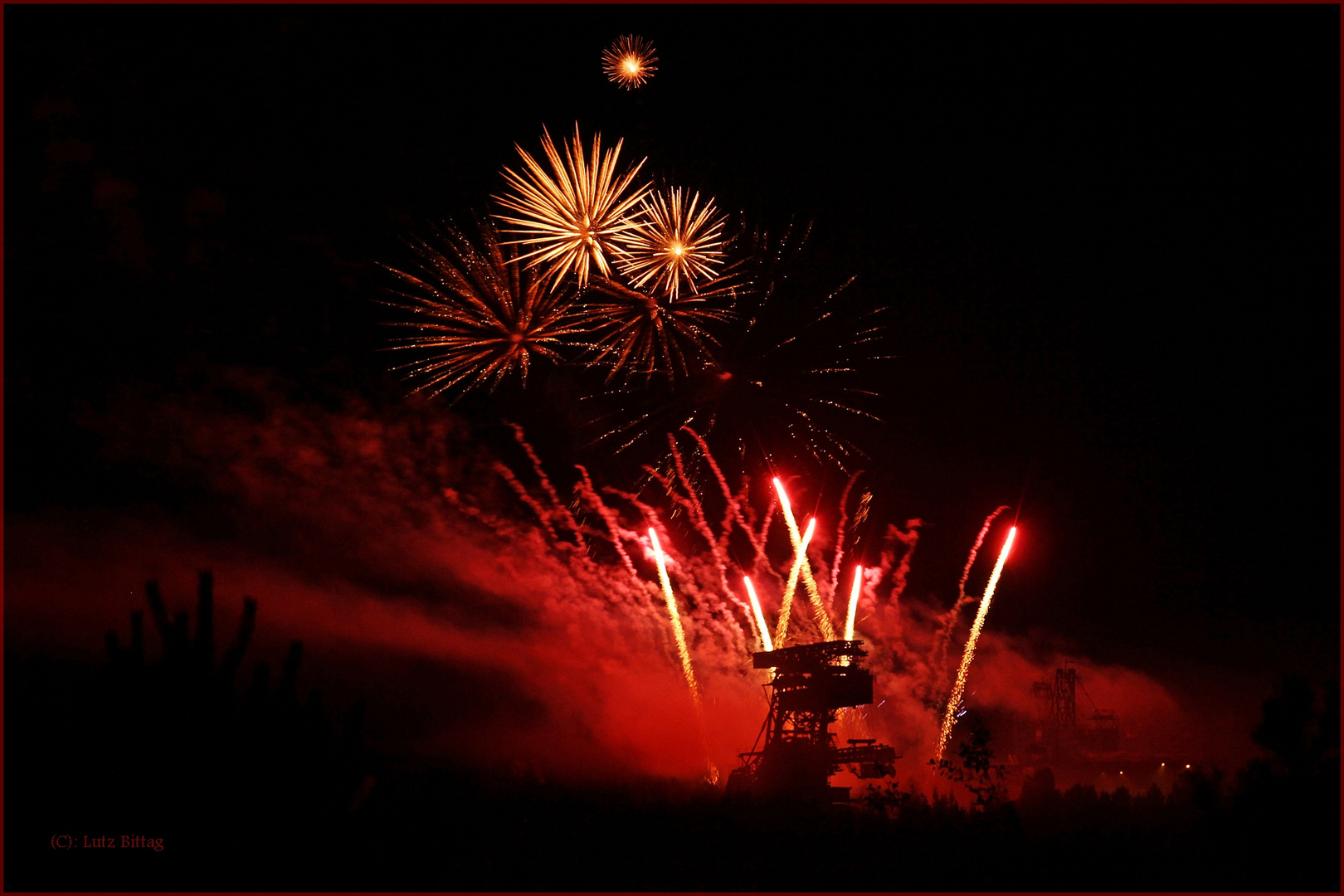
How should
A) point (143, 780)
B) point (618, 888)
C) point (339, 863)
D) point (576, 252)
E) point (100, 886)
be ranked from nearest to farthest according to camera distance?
1. point (100, 886)
2. point (143, 780)
3. point (339, 863)
4. point (618, 888)
5. point (576, 252)

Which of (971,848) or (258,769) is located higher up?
(258,769)

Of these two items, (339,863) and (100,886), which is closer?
(100,886)

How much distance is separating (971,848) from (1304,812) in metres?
9.86

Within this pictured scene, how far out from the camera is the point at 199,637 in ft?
56.8

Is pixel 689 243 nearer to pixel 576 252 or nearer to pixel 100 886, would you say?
pixel 576 252

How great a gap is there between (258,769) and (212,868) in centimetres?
199

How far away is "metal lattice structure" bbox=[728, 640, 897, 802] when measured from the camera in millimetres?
44312

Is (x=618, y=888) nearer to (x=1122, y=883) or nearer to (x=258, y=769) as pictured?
(x=258, y=769)

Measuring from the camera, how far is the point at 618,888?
71.2ft

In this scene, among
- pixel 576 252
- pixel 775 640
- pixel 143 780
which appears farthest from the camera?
pixel 775 640

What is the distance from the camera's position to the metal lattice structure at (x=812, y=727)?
4431cm

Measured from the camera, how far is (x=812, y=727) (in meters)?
46.3

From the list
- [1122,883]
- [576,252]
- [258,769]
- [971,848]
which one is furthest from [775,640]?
[258,769]

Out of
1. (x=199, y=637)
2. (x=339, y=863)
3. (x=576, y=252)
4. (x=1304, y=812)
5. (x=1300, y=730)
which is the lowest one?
(x=339, y=863)
